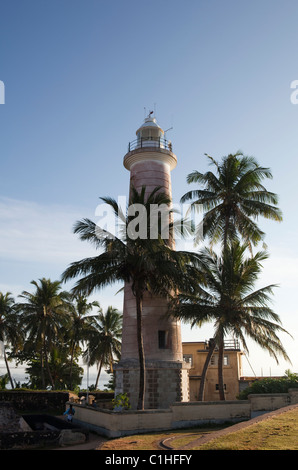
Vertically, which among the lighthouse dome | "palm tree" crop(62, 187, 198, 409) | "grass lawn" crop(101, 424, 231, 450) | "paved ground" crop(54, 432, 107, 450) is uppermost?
the lighthouse dome

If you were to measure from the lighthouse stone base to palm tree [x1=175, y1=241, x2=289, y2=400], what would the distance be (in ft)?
5.28

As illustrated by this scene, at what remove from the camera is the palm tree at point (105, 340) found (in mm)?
49250

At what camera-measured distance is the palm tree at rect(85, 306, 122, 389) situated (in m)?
49.2

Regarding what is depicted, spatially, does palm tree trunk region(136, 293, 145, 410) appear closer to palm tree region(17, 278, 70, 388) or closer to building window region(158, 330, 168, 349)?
building window region(158, 330, 168, 349)

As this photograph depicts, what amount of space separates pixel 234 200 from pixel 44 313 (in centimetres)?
2371

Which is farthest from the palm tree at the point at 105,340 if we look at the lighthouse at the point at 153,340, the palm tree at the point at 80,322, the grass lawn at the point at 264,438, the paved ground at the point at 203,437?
the grass lawn at the point at 264,438

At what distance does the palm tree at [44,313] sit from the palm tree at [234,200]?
20585 millimetres

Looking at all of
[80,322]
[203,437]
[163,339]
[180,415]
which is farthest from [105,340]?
[203,437]

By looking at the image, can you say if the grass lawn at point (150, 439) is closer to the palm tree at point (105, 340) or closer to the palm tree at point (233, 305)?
the palm tree at point (233, 305)

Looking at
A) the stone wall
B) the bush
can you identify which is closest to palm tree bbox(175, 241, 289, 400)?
the bush

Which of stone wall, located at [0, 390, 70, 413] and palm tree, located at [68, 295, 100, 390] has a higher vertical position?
palm tree, located at [68, 295, 100, 390]

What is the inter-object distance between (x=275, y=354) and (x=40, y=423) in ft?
47.3

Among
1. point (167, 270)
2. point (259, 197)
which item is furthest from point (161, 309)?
point (259, 197)
